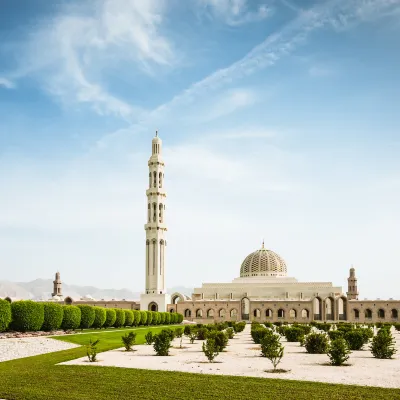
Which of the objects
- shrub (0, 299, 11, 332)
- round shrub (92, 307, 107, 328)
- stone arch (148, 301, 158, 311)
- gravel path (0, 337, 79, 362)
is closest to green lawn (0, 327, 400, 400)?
gravel path (0, 337, 79, 362)

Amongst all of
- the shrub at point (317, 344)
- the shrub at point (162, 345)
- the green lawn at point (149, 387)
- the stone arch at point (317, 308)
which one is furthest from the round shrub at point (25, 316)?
the stone arch at point (317, 308)

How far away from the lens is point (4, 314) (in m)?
24.9

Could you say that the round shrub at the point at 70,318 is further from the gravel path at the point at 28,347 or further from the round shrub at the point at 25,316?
the gravel path at the point at 28,347

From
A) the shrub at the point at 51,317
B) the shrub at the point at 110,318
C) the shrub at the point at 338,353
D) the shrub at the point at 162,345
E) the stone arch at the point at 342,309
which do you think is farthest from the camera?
the stone arch at the point at 342,309

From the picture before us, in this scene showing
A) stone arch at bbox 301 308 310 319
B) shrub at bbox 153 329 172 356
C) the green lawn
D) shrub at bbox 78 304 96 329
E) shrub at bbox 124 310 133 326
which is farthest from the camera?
stone arch at bbox 301 308 310 319

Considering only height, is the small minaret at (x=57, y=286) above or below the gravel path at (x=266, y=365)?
above

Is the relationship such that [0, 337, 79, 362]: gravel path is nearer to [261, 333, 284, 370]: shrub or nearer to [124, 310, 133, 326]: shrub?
[261, 333, 284, 370]: shrub

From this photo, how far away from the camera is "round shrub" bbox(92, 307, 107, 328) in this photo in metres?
34.7

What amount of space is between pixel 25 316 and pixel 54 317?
8.24 ft

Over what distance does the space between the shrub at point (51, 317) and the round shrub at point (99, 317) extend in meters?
5.55

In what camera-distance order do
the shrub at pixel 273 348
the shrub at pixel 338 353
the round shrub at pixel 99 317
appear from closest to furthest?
the shrub at pixel 273 348 < the shrub at pixel 338 353 < the round shrub at pixel 99 317

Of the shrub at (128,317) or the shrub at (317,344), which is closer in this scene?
the shrub at (317,344)

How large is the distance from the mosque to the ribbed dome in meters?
0.14

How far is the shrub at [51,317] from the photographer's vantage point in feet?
92.3
